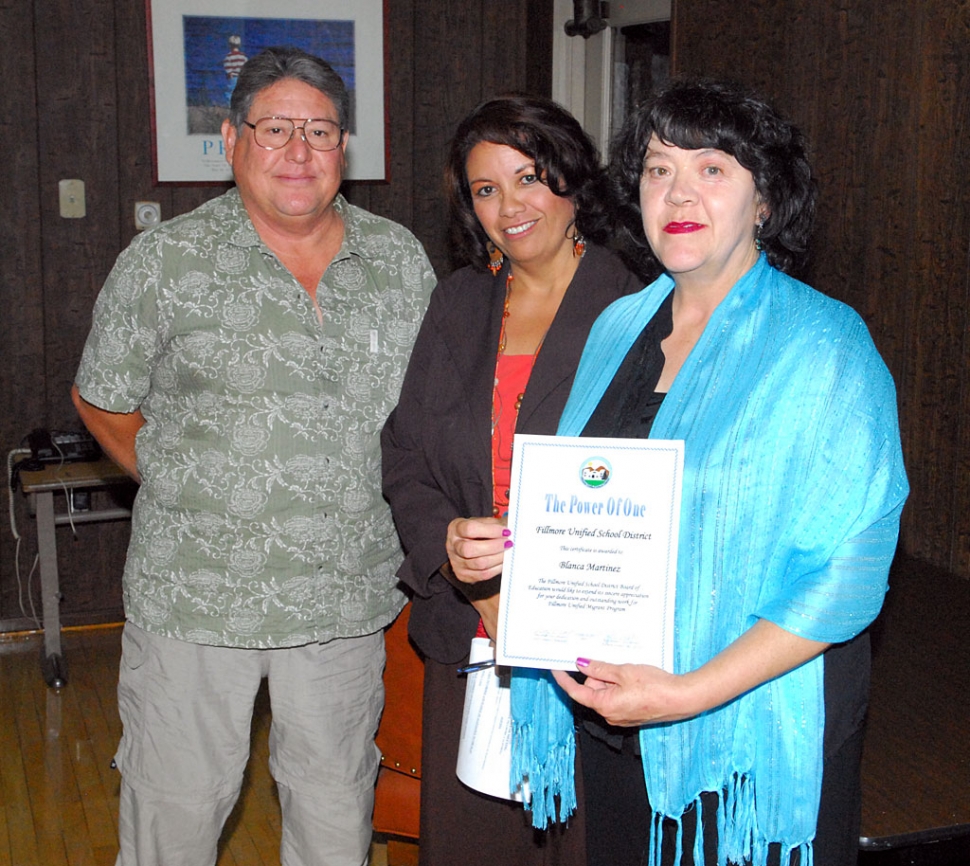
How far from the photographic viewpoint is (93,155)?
422cm

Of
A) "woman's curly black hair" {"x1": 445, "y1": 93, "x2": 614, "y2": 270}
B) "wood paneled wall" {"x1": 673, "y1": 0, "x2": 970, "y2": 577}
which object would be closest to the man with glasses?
"woman's curly black hair" {"x1": 445, "y1": 93, "x2": 614, "y2": 270}

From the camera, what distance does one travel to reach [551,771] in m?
1.68

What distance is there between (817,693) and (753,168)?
2.25 feet

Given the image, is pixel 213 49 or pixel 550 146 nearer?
pixel 550 146

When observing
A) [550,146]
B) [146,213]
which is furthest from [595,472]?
[146,213]

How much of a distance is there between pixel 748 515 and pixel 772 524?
0.03 m

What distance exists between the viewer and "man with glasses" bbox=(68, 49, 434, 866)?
2.06m

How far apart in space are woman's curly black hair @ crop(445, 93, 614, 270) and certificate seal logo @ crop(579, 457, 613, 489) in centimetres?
72

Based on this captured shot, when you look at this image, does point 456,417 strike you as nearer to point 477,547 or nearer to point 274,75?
point 477,547

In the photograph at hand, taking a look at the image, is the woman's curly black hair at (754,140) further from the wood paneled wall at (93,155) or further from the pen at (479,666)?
the wood paneled wall at (93,155)

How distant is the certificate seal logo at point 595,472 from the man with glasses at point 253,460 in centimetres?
82

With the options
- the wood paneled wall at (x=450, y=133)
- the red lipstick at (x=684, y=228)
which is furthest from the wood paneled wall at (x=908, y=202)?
the red lipstick at (x=684, y=228)

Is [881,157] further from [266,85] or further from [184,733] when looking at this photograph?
[184,733]

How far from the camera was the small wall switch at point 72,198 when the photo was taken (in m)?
4.20
